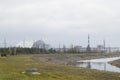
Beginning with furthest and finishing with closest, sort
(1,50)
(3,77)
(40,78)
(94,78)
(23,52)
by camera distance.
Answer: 1. (23,52)
2. (1,50)
3. (94,78)
4. (40,78)
5. (3,77)

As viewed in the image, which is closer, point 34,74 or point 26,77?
point 26,77

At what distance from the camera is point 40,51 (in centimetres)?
14850

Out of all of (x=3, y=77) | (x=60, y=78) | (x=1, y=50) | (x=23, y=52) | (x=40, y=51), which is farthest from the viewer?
(x=40, y=51)

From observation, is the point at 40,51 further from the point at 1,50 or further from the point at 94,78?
the point at 94,78

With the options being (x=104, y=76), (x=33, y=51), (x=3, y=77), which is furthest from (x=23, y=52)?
(x=3, y=77)

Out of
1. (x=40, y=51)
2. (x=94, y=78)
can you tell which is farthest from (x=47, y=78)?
(x=40, y=51)

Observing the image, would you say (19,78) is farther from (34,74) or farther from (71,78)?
(71,78)

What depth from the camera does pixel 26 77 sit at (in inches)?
1291

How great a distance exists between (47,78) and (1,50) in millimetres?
90017

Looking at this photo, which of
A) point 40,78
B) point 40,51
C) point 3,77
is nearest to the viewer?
point 3,77

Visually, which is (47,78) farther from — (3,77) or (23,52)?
(23,52)

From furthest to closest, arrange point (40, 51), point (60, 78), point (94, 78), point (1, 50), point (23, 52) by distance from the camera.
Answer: point (40, 51) < point (23, 52) < point (1, 50) < point (94, 78) < point (60, 78)

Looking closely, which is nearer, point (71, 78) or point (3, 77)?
point (3, 77)

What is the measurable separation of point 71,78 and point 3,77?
29.0 feet
